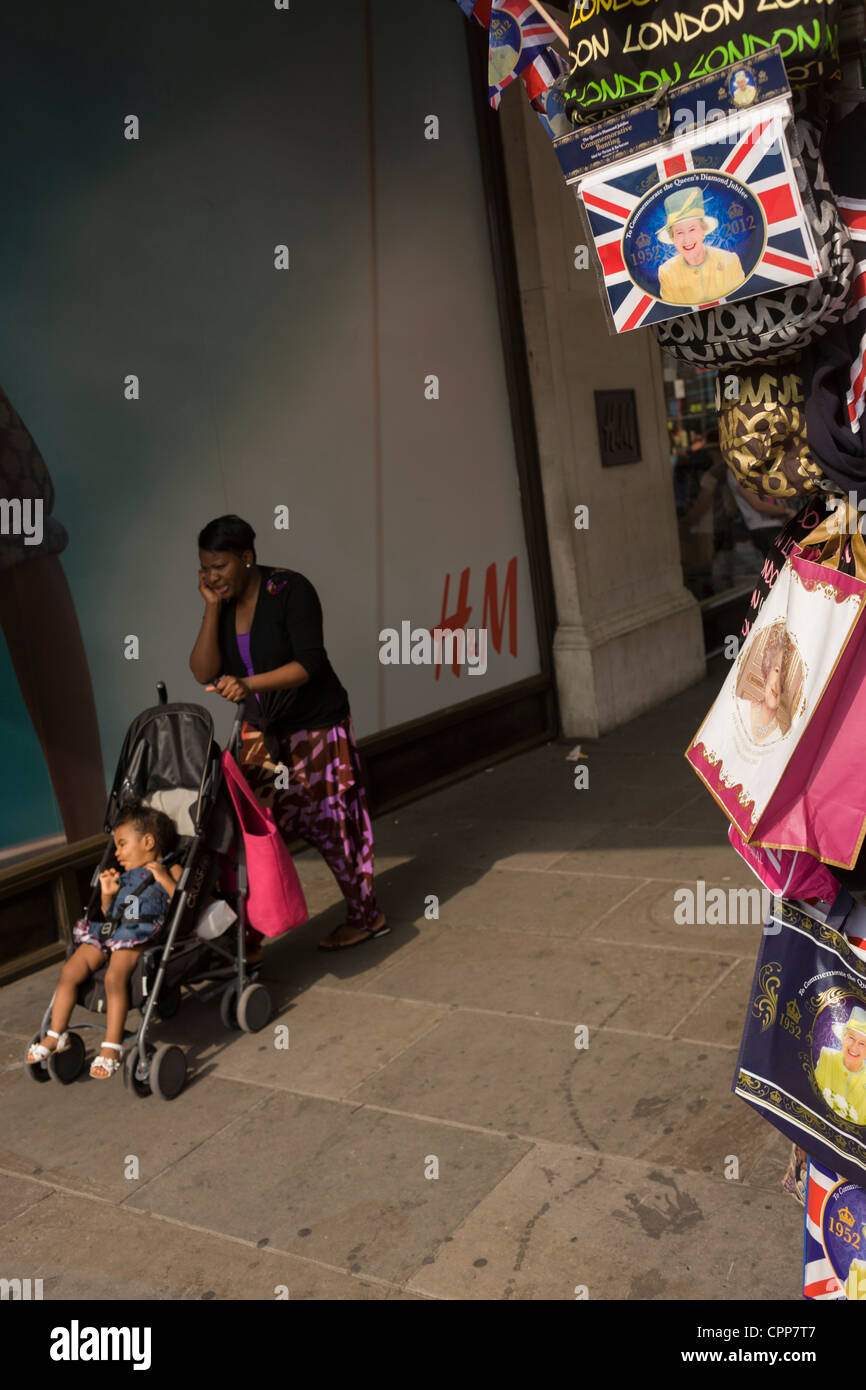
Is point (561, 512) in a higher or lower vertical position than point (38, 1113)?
higher

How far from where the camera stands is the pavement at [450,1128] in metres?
3.38

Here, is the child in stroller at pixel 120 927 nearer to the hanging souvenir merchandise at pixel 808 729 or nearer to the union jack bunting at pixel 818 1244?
the union jack bunting at pixel 818 1244

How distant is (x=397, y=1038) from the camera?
479 cm

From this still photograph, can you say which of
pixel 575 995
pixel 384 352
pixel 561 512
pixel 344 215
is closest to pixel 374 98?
pixel 344 215

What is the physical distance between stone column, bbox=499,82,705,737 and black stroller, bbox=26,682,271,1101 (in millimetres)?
4414

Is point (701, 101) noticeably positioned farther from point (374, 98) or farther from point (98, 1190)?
point (374, 98)

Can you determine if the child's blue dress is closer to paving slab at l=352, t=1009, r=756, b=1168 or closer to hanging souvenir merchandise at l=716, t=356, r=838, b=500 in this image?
paving slab at l=352, t=1009, r=756, b=1168

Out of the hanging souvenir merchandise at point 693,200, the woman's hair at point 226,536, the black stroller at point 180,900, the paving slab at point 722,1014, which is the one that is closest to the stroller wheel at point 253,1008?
the black stroller at point 180,900

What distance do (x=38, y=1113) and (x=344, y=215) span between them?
514 centimetres

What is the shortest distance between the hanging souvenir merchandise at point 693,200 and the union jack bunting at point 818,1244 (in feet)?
5.08

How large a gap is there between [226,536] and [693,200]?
326 cm

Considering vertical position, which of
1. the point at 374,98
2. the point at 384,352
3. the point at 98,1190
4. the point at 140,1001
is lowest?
the point at 98,1190

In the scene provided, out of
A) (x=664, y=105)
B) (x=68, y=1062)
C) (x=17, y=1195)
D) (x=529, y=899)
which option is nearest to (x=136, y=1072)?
(x=68, y=1062)

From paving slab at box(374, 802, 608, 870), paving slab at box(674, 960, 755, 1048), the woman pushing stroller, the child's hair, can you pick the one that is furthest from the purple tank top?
paving slab at box(674, 960, 755, 1048)
